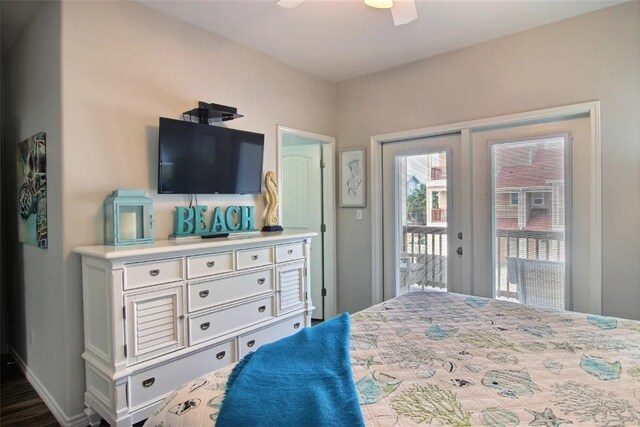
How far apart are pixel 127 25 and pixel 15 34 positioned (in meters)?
1.08

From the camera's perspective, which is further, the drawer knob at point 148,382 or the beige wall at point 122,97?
the beige wall at point 122,97

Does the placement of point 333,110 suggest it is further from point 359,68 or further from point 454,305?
point 454,305

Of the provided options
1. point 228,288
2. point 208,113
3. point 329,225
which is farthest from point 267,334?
point 208,113

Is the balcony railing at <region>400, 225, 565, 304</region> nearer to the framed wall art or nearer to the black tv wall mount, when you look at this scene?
the framed wall art

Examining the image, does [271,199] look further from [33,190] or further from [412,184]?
[33,190]

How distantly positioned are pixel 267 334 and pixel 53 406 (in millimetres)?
1373

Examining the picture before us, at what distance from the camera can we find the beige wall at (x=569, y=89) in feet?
7.91

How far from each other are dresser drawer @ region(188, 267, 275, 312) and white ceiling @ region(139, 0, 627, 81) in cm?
181

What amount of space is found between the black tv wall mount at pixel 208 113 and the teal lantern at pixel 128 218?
0.69 metres

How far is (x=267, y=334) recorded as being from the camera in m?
2.64

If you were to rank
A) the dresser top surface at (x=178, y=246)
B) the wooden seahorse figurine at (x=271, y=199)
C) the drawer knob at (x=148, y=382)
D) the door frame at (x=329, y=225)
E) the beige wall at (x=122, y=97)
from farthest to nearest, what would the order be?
1. the door frame at (x=329, y=225)
2. the wooden seahorse figurine at (x=271, y=199)
3. the beige wall at (x=122, y=97)
4. the drawer knob at (x=148, y=382)
5. the dresser top surface at (x=178, y=246)

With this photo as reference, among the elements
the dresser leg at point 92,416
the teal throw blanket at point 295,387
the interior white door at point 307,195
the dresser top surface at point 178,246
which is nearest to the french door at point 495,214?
the interior white door at point 307,195

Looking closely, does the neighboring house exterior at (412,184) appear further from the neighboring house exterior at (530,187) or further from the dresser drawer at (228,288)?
the dresser drawer at (228,288)

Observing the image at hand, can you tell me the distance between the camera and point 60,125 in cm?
207
